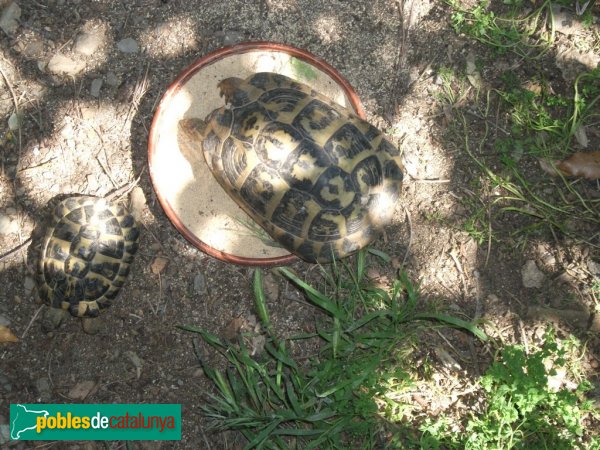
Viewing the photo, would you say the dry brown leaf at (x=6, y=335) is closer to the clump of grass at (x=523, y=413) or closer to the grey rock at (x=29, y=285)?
the grey rock at (x=29, y=285)

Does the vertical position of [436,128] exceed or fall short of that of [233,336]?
it exceeds it

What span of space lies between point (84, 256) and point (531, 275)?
7.88 ft

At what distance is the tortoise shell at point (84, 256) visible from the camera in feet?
10.4

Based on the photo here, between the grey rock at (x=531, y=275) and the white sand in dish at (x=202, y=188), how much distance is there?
136 centimetres

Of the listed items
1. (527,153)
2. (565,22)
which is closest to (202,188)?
(527,153)

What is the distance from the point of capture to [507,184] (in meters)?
3.54

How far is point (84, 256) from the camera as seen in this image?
3.17m

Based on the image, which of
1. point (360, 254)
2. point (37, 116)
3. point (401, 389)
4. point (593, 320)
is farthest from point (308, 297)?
point (37, 116)

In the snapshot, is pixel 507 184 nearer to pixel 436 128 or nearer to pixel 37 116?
pixel 436 128

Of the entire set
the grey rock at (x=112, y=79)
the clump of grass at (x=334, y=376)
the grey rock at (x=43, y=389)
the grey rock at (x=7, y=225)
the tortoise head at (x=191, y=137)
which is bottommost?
the grey rock at (x=43, y=389)

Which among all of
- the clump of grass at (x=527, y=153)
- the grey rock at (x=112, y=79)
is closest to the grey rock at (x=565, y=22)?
the clump of grass at (x=527, y=153)

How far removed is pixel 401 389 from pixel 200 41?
223 centimetres

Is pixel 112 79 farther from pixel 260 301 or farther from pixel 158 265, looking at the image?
pixel 260 301

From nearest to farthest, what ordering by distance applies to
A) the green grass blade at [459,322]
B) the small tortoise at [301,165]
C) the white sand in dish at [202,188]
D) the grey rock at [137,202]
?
1. the small tortoise at [301,165]
2. the green grass blade at [459,322]
3. the white sand in dish at [202,188]
4. the grey rock at [137,202]
